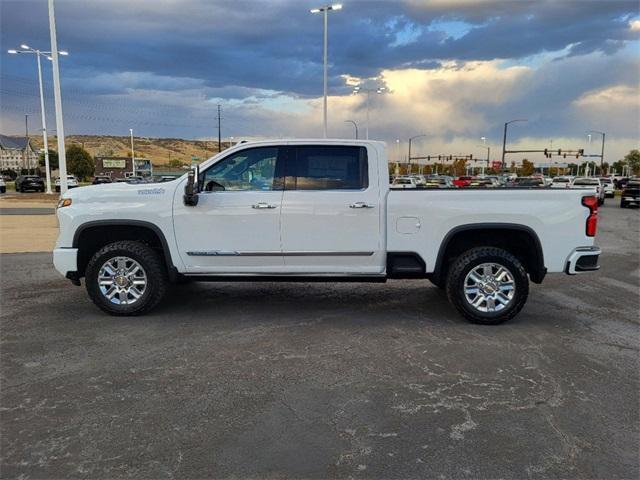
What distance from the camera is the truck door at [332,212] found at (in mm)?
5750

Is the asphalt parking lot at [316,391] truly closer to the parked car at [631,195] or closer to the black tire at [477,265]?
the black tire at [477,265]

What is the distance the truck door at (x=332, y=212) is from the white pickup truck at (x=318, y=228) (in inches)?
0.5

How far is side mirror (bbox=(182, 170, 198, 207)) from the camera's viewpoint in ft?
18.5

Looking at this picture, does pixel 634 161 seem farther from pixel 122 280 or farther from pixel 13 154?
pixel 13 154

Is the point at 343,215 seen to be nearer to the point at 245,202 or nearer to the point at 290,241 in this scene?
the point at 290,241

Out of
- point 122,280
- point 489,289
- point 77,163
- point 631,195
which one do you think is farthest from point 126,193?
point 77,163

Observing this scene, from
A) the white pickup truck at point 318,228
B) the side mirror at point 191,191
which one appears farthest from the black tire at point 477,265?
the side mirror at point 191,191

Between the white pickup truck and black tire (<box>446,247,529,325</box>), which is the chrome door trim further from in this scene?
black tire (<box>446,247,529,325</box>)

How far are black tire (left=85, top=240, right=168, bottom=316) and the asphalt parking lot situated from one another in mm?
180

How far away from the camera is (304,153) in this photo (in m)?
5.95

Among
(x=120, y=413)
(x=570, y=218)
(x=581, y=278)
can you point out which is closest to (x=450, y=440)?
(x=120, y=413)

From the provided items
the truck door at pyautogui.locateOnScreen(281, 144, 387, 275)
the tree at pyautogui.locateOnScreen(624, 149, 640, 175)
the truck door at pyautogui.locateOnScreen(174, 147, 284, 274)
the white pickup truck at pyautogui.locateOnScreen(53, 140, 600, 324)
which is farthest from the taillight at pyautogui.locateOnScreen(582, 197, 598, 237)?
the tree at pyautogui.locateOnScreen(624, 149, 640, 175)

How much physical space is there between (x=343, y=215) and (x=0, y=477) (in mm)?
3829

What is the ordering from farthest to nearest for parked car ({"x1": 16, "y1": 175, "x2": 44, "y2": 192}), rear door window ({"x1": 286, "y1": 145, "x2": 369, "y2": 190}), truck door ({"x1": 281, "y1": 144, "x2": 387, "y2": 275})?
parked car ({"x1": 16, "y1": 175, "x2": 44, "y2": 192}), rear door window ({"x1": 286, "y1": 145, "x2": 369, "y2": 190}), truck door ({"x1": 281, "y1": 144, "x2": 387, "y2": 275})
